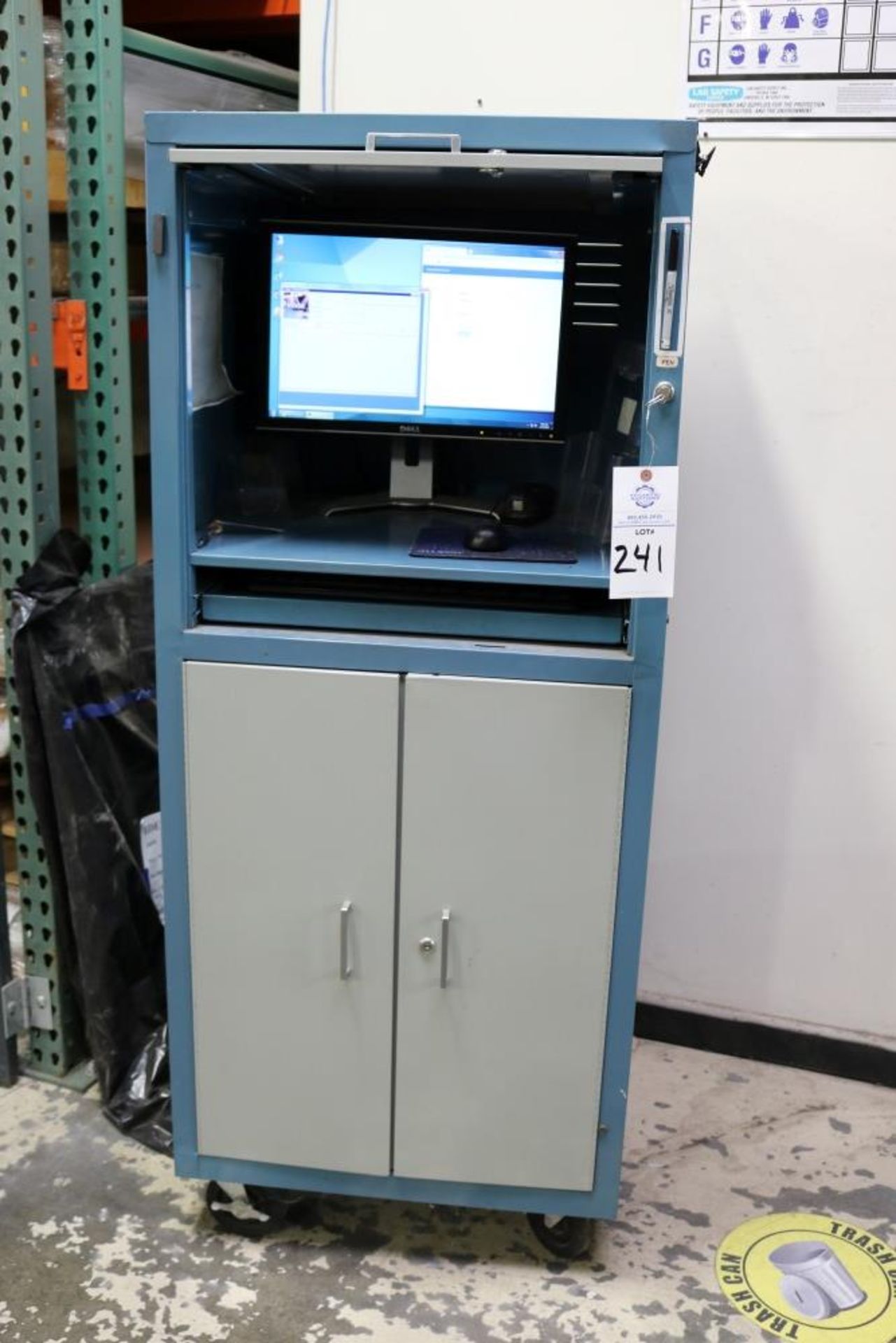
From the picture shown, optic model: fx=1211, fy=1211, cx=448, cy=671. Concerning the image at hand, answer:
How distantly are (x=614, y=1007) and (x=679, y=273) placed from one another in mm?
877

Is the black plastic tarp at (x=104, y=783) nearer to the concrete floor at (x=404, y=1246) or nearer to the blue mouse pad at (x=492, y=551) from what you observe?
the concrete floor at (x=404, y=1246)

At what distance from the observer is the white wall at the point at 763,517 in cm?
175

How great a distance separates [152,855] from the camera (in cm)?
185

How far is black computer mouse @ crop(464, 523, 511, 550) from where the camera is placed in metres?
1.47

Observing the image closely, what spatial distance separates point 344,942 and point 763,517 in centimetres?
92

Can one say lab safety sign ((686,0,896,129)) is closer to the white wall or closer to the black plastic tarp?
the white wall

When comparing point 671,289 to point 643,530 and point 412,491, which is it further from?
point 412,491

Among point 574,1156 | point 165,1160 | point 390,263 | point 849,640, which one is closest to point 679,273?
point 390,263

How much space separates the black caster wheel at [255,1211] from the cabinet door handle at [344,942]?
1.19 ft

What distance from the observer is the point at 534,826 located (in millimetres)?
1460

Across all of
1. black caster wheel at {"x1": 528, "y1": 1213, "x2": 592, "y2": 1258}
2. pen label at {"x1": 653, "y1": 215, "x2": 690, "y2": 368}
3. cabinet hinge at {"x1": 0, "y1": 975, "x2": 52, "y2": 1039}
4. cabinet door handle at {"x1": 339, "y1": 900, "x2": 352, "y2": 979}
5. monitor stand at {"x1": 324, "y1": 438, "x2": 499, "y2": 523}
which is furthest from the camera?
cabinet hinge at {"x1": 0, "y1": 975, "x2": 52, "y2": 1039}

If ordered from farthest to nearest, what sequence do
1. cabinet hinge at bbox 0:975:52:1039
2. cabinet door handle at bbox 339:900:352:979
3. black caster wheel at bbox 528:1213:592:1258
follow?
1. cabinet hinge at bbox 0:975:52:1039
2. black caster wheel at bbox 528:1213:592:1258
3. cabinet door handle at bbox 339:900:352:979

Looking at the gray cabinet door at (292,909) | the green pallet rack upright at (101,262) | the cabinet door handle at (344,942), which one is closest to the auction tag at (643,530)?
the gray cabinet door at (292,909)

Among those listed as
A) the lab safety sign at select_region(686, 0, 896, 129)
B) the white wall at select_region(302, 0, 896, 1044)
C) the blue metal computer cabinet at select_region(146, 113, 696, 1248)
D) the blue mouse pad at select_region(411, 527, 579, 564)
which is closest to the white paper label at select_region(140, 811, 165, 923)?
the blue metal computer cabinet at select_region(146, 113, 696, 1248)
